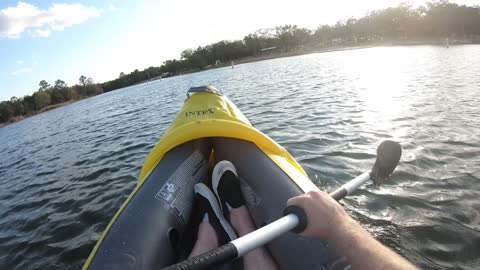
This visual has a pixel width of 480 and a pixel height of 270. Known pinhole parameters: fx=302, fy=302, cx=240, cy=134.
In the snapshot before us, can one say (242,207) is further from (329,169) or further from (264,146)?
(329,169)

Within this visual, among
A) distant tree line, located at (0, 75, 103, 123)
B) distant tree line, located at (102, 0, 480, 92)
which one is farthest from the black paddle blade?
distant tree line, located at (0, 75, 103, 123)

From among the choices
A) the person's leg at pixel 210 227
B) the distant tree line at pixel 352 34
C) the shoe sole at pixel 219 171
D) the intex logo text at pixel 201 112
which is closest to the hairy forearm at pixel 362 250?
the person's leg at pixel 210 227

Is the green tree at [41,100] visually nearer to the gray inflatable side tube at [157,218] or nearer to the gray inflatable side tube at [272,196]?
the gray inflatable side tube at [272,196]

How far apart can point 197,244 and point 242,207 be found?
67 centimetres

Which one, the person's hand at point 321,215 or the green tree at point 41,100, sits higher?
the green tree at point 41,100

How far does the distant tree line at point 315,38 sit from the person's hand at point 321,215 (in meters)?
77.3

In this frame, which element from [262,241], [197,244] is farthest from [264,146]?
[262,241]

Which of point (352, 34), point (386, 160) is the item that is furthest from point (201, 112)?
point (352, 34)

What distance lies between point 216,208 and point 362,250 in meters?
1.76

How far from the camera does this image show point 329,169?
5.48 meters

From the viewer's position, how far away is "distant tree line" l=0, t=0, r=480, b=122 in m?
67.7

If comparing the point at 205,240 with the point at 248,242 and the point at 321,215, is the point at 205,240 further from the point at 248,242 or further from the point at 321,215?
the point at 321,215

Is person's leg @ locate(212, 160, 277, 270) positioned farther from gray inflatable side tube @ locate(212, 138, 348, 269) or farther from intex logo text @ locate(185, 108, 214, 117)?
intex logo text @ locate(185, 108, 214, 117)

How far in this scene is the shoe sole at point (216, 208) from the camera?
2.83m
